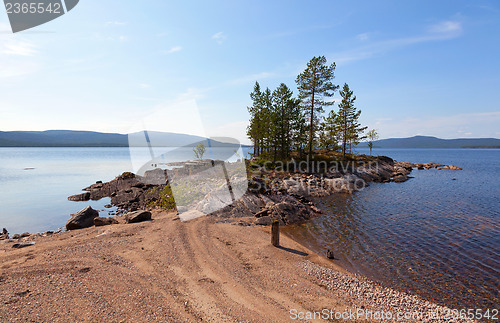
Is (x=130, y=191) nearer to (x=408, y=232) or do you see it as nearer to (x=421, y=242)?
(x=408, y=232)

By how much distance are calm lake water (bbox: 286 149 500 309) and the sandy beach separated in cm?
193

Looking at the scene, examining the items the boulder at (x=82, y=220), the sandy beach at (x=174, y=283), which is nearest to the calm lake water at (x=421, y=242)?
the sandy beach at (x=174, y=283)

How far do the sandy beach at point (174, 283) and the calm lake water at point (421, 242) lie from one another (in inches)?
75.9

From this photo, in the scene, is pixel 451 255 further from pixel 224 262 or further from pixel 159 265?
pixel 159 265

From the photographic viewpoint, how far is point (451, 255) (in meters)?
14.4

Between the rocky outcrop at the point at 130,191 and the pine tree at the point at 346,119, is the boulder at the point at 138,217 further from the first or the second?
the pine tree at the point at 346,119

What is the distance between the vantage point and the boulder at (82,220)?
1828 centimetres

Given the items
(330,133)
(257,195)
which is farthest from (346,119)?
(257,195)

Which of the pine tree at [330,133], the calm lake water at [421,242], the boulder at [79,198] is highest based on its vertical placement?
the pine tree at [330,133]

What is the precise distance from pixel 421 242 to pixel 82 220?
27358 mm

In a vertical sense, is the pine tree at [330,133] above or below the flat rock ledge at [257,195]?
above

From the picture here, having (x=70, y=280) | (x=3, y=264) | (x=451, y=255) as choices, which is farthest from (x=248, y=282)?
(x=451, y=255)

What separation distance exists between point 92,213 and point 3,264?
9258 mm

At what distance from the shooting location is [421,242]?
1638 cm
